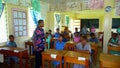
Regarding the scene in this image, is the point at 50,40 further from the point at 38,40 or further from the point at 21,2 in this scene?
the point at 38,40

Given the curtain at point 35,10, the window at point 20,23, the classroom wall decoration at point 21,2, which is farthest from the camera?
the curtain at point 35,10

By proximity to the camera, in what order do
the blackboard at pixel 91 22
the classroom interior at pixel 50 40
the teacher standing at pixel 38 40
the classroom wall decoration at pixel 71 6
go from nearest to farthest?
the classroom interior at pixel 50 40 → the teacher standing at pixel 38 40 → the classroom wall decoration at pixel 71 6 → the blackboard at pixel 91 22

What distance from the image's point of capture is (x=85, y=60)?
2.76 meters

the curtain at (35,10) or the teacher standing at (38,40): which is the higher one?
the curtain at (35,10)

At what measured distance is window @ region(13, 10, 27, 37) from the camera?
4.88 meters

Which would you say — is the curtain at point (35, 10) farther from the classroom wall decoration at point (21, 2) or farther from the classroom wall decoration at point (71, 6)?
the classroom wall decoration at point (71, 6)

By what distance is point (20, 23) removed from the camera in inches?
203

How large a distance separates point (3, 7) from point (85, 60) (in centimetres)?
302

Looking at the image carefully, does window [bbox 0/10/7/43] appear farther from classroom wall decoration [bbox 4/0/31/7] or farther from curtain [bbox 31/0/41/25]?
curtain [bbox 31/0/41/25]

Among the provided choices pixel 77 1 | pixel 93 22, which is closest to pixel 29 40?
pixel 77 1

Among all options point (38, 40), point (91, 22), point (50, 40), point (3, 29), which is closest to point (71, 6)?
point (50, 40)

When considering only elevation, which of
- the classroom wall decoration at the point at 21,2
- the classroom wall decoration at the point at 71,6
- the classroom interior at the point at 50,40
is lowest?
the classroom interior at the point at 50,40

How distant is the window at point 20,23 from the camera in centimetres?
488

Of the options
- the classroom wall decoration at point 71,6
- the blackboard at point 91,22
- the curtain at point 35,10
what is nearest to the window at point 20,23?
the curtain at point 35,10
